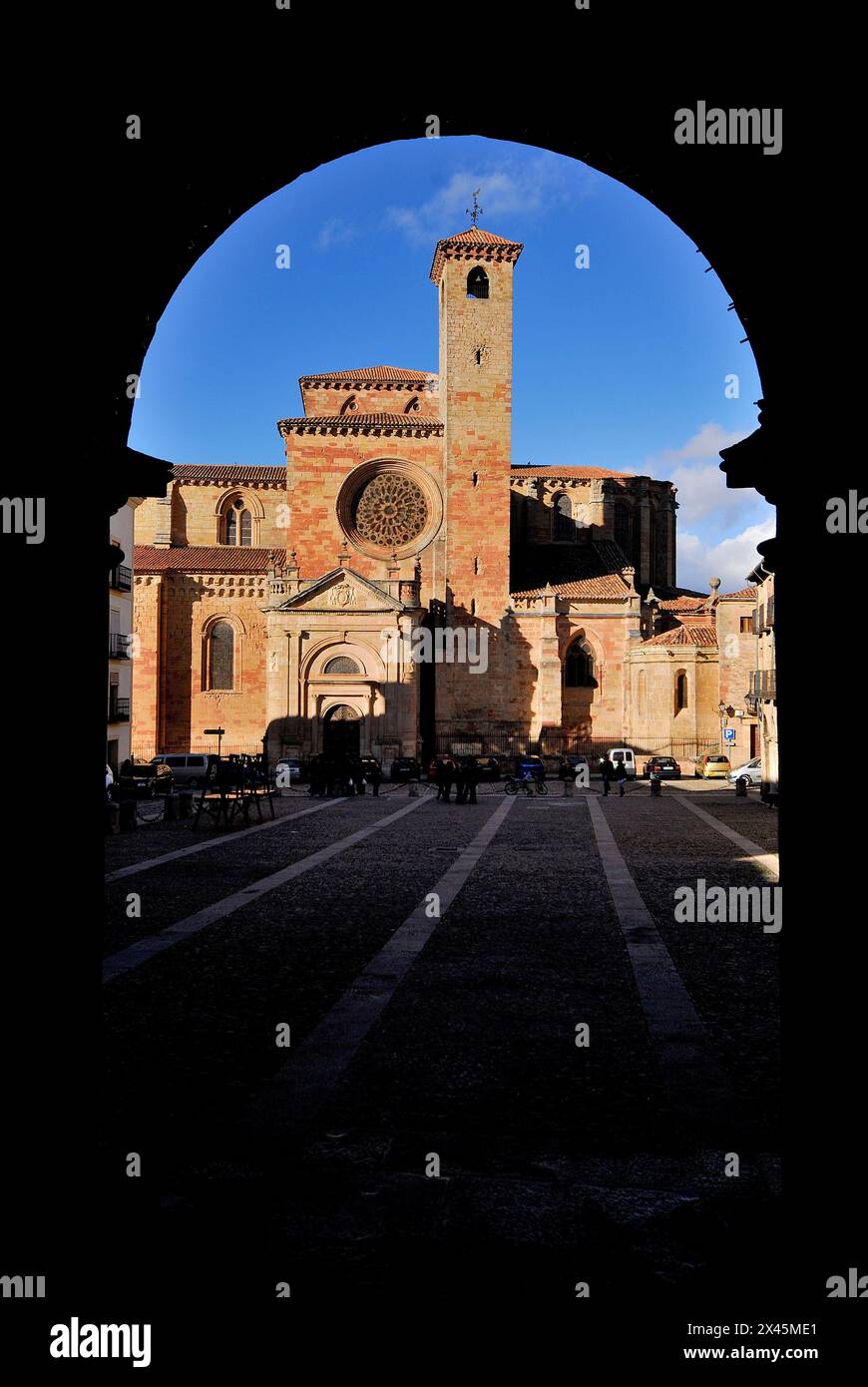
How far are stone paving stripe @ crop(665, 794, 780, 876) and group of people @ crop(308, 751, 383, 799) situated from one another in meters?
10.8

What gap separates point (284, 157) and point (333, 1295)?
5508 millimetres

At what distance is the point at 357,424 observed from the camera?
41.0m

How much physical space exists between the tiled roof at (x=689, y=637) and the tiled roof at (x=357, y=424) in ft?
44.4

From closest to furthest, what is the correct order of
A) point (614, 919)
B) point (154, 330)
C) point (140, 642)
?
point (154, 330)
point (614, 919)
point (140, 642)

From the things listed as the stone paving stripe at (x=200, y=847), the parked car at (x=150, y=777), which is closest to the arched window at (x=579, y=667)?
the parked car at (x=150, y=777)

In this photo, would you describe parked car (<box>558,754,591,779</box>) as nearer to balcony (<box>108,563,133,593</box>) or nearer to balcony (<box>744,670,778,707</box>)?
balcony (<box>744,670,778,707</box>)

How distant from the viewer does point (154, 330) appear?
4.98 m

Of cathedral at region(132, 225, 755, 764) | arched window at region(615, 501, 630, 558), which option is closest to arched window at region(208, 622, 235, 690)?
cathedral at region(132, 225, 755, 764)

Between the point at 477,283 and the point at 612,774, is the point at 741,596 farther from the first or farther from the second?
the point at 477,283

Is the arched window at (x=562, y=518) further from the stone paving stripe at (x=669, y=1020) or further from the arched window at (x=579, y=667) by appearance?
the stone paving stripe at (x=669, y=1020)

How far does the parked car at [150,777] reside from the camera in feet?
91.2

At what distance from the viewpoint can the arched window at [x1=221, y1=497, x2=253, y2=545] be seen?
46.9 metres
